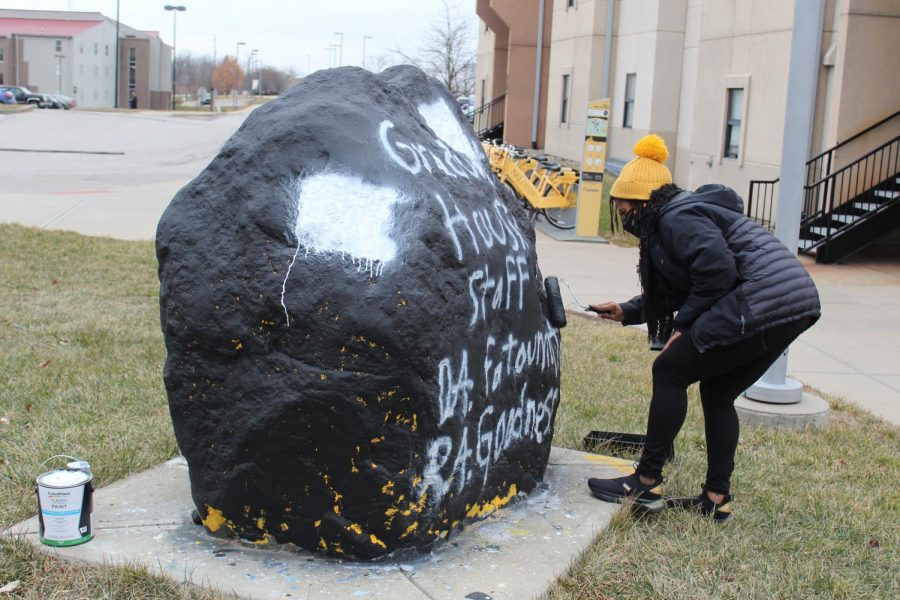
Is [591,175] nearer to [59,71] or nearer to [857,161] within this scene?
[857,161]

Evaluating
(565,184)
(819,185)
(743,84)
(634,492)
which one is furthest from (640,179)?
(743,84)

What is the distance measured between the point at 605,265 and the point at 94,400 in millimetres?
7760

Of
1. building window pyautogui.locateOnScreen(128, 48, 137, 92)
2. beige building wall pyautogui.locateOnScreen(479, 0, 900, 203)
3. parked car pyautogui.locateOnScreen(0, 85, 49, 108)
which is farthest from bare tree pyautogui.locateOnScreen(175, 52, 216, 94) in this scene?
beige building wall pyautogui.locateOnScreen(479, 0, 900, 203)

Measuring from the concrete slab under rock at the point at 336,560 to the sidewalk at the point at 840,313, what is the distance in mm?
3434

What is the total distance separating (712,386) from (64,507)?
2.64 meters

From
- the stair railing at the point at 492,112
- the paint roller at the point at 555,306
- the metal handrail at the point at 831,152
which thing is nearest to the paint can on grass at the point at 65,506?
the paint roller at the point at 555,306

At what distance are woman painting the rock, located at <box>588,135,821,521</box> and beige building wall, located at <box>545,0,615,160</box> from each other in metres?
20.6

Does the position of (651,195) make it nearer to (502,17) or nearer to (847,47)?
(847,47)

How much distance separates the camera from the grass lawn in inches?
140

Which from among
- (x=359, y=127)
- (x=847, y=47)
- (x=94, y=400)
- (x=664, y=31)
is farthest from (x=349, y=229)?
(x=664, y=31)

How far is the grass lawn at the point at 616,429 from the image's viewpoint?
11.7 ft

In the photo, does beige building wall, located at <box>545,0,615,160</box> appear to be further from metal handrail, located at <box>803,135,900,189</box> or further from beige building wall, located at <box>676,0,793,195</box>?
metal handrail, located at <box>803,135,900,189</box>

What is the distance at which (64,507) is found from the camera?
3.47 meters

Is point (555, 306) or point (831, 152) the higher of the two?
point (831, 152)
